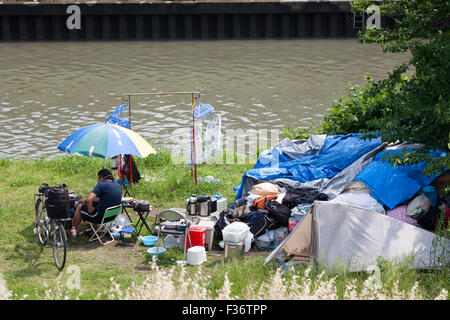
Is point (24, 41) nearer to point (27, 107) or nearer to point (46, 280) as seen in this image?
point (27, 107)

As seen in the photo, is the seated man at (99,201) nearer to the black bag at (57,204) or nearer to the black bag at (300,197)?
the black bag at (57,204)

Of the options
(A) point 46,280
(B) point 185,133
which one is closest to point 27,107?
(B) point 185,133

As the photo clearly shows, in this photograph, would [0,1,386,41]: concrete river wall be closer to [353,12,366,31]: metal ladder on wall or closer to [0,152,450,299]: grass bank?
[353,12,366,31]: metal ladder on wall

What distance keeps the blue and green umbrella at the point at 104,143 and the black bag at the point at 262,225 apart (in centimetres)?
234

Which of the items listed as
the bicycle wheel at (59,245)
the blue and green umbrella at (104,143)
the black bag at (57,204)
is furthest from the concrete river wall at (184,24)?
the bicycle wheel at (59,245)

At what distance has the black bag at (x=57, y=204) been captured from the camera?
926cm

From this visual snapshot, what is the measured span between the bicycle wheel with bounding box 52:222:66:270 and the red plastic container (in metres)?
1.92

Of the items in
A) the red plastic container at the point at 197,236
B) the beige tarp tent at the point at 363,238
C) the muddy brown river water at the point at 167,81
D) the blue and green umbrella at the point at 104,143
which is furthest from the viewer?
the muddy brown river water at the point at 167,81

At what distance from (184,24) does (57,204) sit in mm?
28214

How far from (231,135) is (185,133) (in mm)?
1378

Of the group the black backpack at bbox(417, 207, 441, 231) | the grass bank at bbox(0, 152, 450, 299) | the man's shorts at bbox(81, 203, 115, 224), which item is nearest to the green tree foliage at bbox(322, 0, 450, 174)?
the black backpack at bbox(417, 207, 441, 231)

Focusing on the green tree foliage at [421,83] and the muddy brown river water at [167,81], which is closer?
the green tree foliage at [421,83]

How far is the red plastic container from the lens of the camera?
9828 mm
